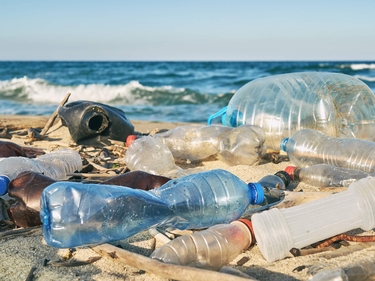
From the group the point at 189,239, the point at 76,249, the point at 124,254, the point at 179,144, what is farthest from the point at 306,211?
the point at 179,144

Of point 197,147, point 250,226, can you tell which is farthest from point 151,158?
point 250,226

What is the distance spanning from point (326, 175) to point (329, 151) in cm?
47

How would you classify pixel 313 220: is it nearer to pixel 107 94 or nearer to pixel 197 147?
pixel 197 147

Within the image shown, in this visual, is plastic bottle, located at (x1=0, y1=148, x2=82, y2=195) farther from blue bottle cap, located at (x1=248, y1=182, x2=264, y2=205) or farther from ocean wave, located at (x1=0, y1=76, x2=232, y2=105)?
ocean wave, located at (x1=0, y1=76, x2=232, y2=105)

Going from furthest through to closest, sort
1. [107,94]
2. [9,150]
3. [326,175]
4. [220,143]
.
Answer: [107,94] < [220,143] < [9,150] < [326,175]

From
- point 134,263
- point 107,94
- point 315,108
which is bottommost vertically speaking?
point 107,94

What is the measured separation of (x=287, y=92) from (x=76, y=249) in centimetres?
281

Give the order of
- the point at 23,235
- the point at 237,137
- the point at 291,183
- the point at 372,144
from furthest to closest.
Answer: the point at 237,137 < the point at 372,144 < the point at 291,183 < the point at 23,235

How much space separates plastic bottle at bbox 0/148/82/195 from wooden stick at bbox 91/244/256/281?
73cm

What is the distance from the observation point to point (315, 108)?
411 cm

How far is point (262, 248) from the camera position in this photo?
189 centimetres

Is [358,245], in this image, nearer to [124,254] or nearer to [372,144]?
[124,254]

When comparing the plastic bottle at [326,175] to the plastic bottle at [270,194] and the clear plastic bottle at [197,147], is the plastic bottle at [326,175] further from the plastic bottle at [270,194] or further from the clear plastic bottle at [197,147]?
the clear plastic bottle at [197,147]

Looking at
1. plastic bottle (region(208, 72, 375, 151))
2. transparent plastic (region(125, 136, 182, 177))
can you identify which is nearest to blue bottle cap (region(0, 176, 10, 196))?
transparent plastic (region(125, 136, 182, 177))
